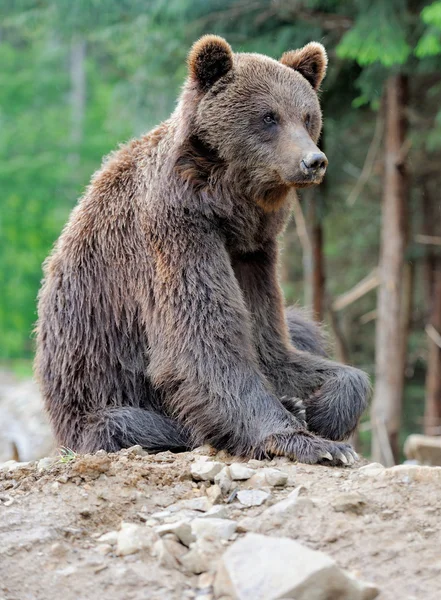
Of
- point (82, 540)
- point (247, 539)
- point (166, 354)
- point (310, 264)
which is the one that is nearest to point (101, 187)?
point (166, 354)

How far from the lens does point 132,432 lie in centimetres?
546

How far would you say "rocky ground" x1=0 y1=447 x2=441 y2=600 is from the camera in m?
3.15

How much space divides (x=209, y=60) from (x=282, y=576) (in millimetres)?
3545

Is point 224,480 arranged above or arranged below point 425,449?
above

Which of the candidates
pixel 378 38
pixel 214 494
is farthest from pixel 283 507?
pixel 378 38

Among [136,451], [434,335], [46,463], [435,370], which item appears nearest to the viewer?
[46,463]

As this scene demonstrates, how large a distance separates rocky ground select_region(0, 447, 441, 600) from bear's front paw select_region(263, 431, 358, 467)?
17 centimetres

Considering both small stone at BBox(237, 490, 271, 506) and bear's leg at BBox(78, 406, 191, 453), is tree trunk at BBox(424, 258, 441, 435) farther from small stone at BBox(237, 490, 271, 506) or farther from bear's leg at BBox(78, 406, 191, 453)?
small stone at BBox(237, 490, 271, 506)

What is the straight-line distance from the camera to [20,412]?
20.1 metres

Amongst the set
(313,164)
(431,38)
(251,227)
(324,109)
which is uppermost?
(431,38)

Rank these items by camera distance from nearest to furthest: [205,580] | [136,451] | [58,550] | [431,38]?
[205,580]
[58,550]
[136,451]
[431,38]

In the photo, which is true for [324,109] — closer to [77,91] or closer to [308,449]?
[308,449]

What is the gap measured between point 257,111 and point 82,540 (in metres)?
2.95

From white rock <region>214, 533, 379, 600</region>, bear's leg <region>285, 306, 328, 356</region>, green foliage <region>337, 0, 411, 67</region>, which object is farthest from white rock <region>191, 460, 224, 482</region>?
green foliage <region>337, 0, 411, 67</region>
